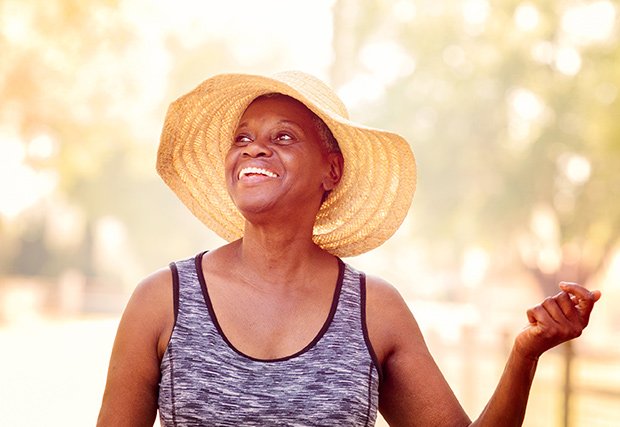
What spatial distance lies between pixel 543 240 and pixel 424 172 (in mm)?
2461

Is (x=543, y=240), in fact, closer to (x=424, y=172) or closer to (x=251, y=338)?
(x=424, y=172)

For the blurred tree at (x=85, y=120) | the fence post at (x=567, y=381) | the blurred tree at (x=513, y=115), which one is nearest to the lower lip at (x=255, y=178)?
the fence post at (x=567, y=381)

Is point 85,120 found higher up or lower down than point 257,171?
higher up

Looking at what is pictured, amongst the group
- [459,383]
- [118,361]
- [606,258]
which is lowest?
[118,361]

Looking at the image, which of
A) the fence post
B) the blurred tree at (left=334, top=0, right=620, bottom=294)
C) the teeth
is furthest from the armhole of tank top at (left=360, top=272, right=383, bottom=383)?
the blurred tree at (left=334, top=0, right=620, bottom=294)

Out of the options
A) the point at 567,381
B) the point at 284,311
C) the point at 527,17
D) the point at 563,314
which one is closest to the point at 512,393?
the point at 563,314

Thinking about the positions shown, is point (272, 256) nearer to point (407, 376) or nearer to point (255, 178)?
point (255, 178)

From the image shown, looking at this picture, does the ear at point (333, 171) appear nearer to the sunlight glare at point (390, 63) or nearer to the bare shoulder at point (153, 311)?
the bare shoulder at point (153, 311)

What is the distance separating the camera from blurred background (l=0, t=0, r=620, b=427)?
575 inches

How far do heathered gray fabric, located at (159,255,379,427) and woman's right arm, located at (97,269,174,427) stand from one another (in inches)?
1.2

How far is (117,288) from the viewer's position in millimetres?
20781

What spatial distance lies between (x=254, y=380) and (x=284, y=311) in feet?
0.67

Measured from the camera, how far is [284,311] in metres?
2.20

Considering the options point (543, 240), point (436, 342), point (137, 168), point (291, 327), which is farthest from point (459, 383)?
point (137, 168)
